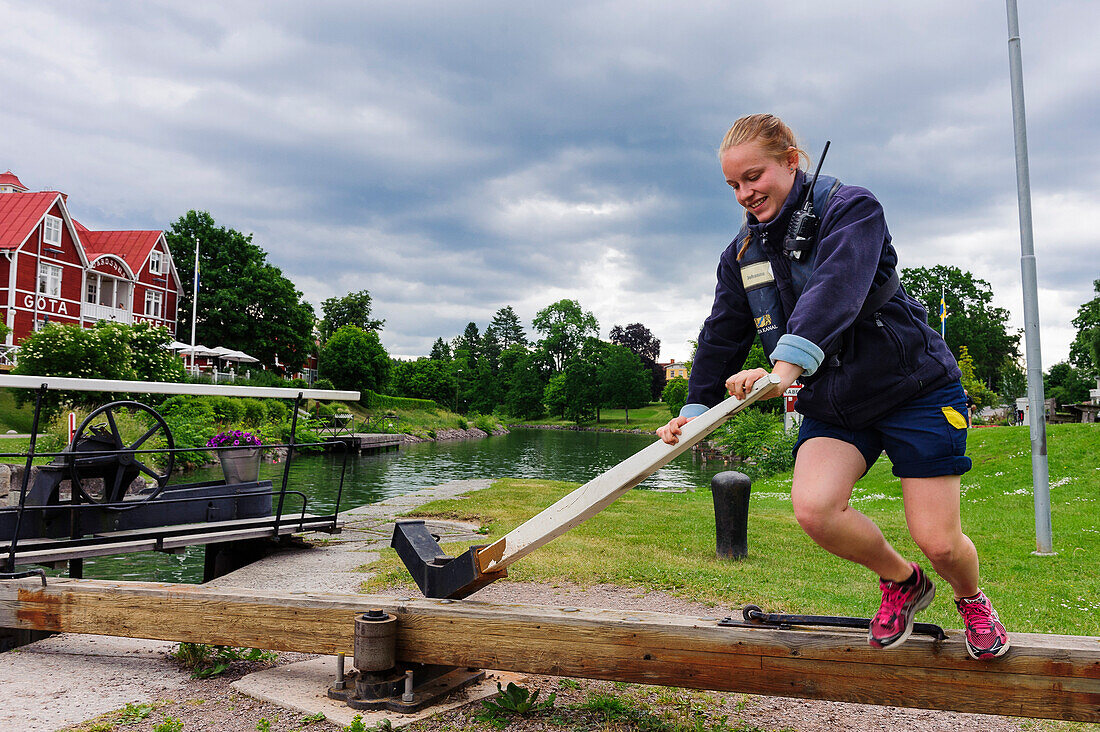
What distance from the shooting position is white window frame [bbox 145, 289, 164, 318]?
1890 inches

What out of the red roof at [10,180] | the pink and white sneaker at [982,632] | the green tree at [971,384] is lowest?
the pink and white sneaker at [982,632]

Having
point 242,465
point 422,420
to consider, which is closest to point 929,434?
point 242,465

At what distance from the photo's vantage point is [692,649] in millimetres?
2932

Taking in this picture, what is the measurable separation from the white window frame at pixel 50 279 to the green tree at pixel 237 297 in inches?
459

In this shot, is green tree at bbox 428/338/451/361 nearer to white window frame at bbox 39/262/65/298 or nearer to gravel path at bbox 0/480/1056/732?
white window frame at bbox 39/262/65/298

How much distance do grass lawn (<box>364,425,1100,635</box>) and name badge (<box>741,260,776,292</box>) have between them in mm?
3258

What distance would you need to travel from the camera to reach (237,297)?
5166 centimetres

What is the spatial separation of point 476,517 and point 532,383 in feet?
290

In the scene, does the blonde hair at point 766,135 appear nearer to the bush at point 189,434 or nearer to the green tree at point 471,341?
the bush at point 189,434

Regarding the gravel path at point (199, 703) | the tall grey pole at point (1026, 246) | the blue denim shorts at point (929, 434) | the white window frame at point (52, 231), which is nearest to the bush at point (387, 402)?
the white window frame at point (52, 231)

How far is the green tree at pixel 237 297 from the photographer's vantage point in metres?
51.8

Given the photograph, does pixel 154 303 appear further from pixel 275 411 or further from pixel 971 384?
pixel 971 384

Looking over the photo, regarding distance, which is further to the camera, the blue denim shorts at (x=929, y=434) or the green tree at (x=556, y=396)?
the green tree at (x=556, y=396)

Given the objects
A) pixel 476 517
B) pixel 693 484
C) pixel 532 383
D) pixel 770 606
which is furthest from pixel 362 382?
pixel 770 606
